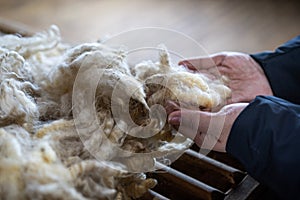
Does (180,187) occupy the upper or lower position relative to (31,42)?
lower

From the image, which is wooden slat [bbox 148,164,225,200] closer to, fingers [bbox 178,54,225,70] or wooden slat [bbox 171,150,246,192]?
wooden slat [bbox 171,150,246,192]

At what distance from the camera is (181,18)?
2.20 meters

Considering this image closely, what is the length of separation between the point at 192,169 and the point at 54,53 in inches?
17.1

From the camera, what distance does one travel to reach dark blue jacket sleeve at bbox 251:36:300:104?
3.25 ft

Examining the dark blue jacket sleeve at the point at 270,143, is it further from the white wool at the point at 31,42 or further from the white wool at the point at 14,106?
the white wool at the point at 31,42

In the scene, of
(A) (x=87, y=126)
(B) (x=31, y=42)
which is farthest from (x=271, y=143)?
(B) (x=31, y=42)

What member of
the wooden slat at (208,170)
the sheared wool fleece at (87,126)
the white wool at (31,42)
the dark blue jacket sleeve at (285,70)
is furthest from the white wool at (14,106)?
the dark blue jacket sleeve at (285,70)

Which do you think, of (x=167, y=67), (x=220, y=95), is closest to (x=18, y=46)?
(x=167, y=67)

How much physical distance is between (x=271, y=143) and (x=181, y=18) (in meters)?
1.56

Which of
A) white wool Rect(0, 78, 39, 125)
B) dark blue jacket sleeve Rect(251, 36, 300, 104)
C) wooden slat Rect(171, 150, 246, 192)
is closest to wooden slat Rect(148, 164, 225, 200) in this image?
wooden slat Rect(171, 150, 246, 192)

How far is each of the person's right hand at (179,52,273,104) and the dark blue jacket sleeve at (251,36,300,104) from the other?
15mm

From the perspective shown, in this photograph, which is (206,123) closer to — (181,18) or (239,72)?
(239,72)

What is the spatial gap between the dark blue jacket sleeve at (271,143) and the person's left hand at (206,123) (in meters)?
0.03

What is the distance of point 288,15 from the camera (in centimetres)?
219
